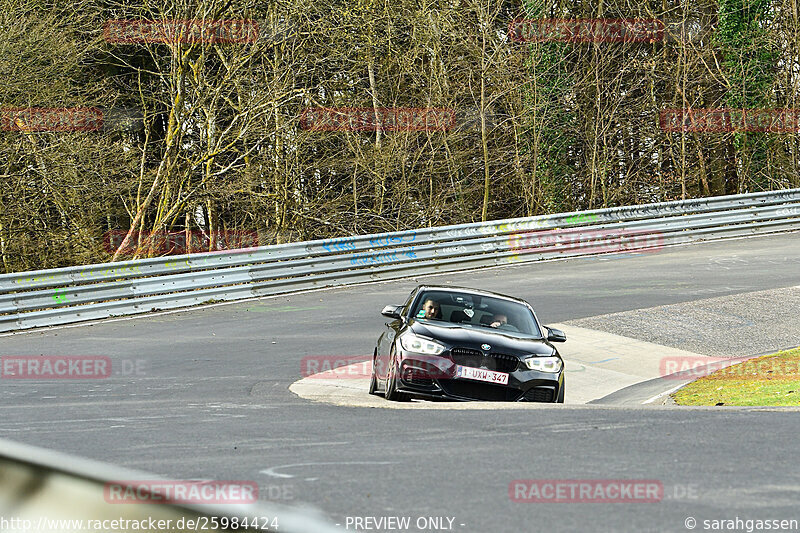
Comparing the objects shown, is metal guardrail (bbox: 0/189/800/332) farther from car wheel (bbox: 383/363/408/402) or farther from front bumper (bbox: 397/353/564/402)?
front bumper (bbox: 397/353/564/402)

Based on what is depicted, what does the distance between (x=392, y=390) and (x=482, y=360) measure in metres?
0.95

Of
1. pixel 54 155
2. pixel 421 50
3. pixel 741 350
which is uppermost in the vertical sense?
pixel 421 50

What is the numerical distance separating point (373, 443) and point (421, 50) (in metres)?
26.7

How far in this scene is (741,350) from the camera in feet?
53.1

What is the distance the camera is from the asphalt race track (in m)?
4.88

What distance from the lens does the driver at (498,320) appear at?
11461 millimetres

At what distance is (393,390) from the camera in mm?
10531

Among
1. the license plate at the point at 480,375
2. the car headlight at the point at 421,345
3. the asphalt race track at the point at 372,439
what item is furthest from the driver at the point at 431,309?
the asphalt race track at the point at 372,439

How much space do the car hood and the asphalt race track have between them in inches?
40.6

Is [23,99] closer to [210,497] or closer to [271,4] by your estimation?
[271,4]

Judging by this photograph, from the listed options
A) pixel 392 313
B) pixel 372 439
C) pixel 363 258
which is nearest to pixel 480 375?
pixel 392 313

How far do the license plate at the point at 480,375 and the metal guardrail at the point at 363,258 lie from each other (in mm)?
9960

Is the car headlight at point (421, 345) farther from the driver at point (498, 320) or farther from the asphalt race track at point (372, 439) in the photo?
the driver at point (498, 320)

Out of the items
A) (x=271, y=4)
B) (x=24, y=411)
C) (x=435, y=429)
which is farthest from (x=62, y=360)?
(x=271, y=4)
